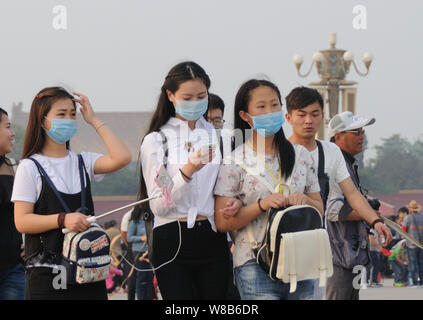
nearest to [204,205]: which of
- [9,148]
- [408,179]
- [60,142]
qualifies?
[60,142]

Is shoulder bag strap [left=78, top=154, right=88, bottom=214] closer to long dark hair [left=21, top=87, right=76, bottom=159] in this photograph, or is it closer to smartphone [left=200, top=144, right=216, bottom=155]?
long dark hair [left=21, top=87, right=76, bottom=159]

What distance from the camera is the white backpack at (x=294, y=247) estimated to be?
3.93 meters

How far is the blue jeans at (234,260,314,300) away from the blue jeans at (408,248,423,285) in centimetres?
1189

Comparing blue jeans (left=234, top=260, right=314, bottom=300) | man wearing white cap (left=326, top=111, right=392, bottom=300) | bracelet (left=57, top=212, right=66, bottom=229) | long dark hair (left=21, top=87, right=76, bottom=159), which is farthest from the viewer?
man wearing white cap (left=326, top=111, right=392, bottom=300)

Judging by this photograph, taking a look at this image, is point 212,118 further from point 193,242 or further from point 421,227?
point 421,227

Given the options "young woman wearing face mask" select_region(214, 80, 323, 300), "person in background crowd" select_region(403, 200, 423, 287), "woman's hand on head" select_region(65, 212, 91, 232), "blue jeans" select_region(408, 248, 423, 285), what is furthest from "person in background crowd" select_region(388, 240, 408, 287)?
"woman's hand on head" select_region(65, 212, 91, 232)

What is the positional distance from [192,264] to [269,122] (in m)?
0.85

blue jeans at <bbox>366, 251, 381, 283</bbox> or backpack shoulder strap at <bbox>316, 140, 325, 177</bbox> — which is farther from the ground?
backpack shoulder strap at <bbox>316, 140, 325, 177</bbox>

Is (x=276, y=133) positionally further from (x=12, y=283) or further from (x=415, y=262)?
(x=415, y=262)

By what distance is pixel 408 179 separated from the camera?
61.0 metres

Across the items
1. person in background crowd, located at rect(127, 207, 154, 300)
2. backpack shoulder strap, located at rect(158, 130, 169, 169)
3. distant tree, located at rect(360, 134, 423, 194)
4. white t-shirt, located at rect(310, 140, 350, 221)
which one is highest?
backpack shoulder strap, located at rect(158, 130, 169, 169)

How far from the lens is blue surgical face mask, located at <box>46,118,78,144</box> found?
4336mm

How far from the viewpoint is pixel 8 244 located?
5.39 m
